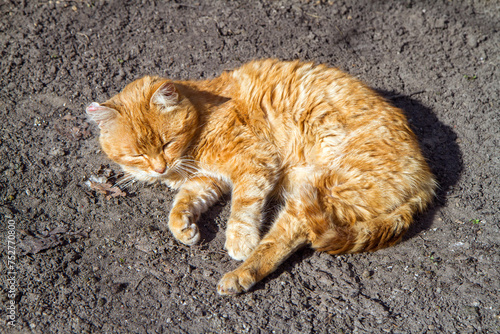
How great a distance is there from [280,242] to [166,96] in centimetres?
144

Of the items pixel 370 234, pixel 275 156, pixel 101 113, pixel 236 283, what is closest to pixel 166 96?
pixel 101 113

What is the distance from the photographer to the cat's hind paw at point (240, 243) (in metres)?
3.04

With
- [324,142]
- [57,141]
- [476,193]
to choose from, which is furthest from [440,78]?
[57,141]

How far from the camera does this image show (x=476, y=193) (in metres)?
3.51

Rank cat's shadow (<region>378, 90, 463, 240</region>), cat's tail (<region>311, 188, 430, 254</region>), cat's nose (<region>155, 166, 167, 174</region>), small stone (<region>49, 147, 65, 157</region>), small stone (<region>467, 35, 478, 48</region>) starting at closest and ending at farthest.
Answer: cat's tail (<region>311, 188, 430, 254</region>) < cat's nose (<region>155, 166, 167, 174</region>) < cat's shadow (<region>378, 90, 463, 240</region>) < small stone (<region>49, 147, 65, 157</region>) < small stone (<region>467, 35, 478, 48</region>)

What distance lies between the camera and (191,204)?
333cm

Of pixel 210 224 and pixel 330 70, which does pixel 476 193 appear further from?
pixel 210 224

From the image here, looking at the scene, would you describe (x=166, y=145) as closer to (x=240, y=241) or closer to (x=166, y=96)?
(x=166, y=96)

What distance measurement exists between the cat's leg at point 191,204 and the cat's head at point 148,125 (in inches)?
10.6

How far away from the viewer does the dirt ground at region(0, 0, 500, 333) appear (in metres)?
2.73

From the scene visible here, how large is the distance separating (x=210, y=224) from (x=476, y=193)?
2374mm

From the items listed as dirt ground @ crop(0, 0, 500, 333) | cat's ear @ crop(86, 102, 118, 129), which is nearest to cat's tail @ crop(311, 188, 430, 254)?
dirt ground @ crop(0, 0, 500, 333)

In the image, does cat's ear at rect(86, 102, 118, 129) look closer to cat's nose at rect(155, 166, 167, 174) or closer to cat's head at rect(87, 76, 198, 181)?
cat's head at rect(87, 76, 198, 181)

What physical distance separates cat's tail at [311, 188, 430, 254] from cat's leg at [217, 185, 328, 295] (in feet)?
0.33
